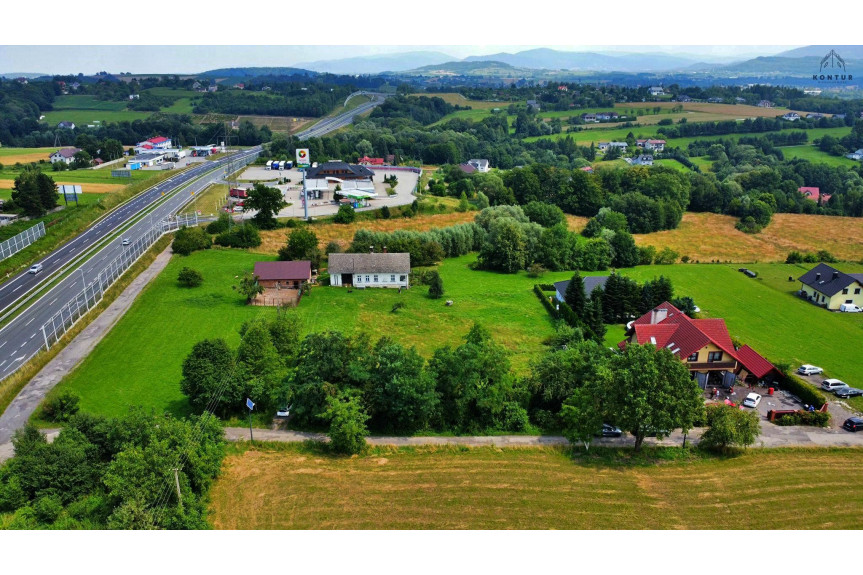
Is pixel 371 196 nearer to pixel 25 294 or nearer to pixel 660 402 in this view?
pixel 25 294

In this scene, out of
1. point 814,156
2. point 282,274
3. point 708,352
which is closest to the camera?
point 708,352

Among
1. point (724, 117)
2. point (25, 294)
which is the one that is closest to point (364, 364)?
point (25, 294)

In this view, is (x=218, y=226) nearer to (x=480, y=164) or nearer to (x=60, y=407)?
(x=60, y=407)

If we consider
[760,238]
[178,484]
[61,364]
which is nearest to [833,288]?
[760,238]

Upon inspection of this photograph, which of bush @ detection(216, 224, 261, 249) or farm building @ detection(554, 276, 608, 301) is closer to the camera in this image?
farm building @ detection(554, 276, 608, 301)

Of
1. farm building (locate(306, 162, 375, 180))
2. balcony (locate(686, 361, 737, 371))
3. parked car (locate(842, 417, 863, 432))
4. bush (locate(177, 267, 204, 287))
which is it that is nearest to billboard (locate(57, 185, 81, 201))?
bush (locate(177, 267, 204, 287))

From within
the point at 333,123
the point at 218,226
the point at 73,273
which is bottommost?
the point at 73,273

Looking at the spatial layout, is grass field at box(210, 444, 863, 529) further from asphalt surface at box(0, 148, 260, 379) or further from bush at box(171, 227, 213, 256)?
bush at box(171, 227, 213, 256)
